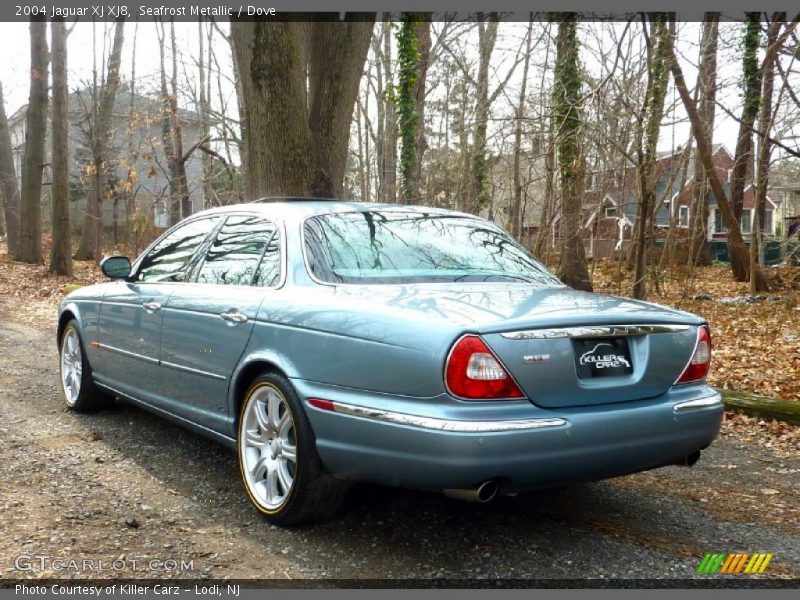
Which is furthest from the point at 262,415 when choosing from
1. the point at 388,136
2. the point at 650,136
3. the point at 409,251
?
the point at 388,136

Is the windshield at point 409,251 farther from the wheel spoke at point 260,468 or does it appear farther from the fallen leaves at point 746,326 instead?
the fallen leaves at point 746,326

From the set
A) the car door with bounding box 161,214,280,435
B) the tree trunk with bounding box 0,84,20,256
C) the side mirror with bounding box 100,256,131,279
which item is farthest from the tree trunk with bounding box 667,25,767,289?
the tree trunk with bounding box 0,84,20,256

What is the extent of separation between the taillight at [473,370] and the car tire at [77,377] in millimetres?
3791

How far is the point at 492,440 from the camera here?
9.73 ft

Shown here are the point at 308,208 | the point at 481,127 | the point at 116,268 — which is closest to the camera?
the point at 308,208

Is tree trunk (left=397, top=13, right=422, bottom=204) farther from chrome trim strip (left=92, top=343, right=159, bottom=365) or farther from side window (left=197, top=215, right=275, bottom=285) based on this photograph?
side window (left=197, top=215, right=275, bottom=285)

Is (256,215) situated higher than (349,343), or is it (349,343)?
(256,215)

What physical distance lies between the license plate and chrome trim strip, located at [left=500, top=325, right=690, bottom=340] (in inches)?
1.5

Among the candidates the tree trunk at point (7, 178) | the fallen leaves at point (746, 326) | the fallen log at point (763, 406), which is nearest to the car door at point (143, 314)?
the fallen log at point (763, 406)

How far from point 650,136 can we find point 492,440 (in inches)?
375

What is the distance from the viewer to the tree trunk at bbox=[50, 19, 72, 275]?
19.1 m

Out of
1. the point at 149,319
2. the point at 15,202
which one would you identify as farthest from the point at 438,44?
the point at 149,319

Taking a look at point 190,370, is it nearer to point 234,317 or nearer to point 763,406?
point 234,317

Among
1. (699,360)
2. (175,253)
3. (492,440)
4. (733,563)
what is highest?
(175,253)
